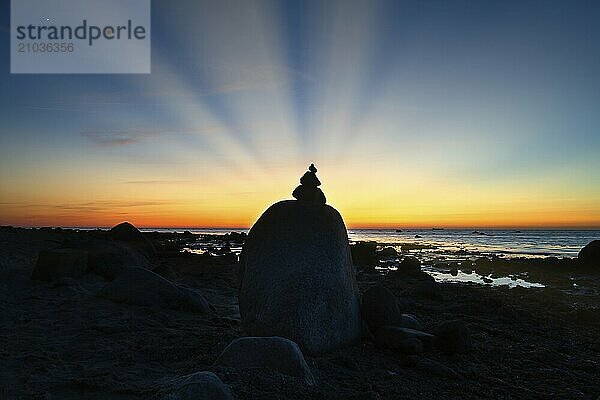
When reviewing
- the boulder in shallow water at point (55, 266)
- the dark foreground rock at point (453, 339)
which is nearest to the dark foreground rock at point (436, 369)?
the dark foreground rock at point (453, 339)

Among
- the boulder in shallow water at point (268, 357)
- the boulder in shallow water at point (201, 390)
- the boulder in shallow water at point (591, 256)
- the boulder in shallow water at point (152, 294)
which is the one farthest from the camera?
the boulder in shallow water at point (591, 256)

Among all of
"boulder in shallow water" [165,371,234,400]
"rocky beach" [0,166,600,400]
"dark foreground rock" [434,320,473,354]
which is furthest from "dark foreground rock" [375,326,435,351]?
"boulder in shallow water" [165,371,234,400]

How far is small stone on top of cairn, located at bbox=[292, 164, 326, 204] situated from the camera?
23.6 feet

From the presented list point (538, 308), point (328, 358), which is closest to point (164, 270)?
point (328, 358)

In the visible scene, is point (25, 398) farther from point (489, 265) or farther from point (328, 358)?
point (489, 265)

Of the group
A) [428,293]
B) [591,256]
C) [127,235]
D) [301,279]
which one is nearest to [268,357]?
[301,279]

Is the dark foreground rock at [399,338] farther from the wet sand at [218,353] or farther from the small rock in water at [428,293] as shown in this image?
the small rock in water at [428,293]

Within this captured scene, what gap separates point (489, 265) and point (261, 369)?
76.4 feet

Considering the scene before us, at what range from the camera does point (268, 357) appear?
449 centimetres

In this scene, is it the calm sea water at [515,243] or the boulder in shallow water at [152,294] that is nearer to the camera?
the boulder in shallow water at [152,294]

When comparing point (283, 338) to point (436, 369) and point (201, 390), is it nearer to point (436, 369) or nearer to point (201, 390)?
point (201, 390)

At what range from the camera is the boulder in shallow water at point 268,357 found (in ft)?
14.4

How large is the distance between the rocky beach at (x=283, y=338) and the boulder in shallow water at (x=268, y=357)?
1cm

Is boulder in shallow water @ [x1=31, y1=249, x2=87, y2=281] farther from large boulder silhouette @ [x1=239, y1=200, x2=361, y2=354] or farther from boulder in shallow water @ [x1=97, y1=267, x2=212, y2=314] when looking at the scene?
large boulder silhouette @ [x1=239, y1=200, x2=361, y2=354]
